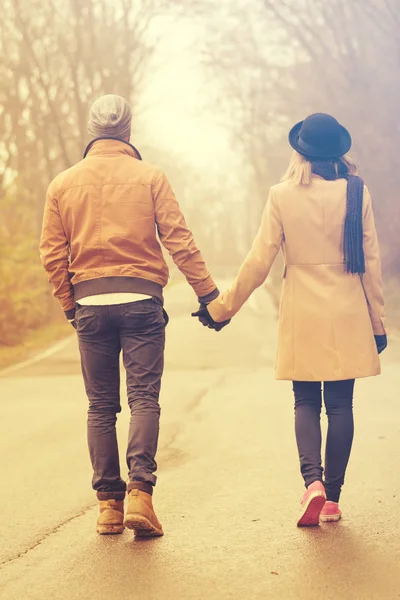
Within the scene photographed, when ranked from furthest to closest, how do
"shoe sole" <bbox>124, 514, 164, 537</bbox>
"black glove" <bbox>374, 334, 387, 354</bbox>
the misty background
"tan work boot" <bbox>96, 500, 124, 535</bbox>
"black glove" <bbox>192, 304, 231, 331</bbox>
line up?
1. the misty background
2. "black glove" <bbox>192, 304, 231, 331</bbox>
3. "black glove" <bbox>374, 334, 387, 354</bbox>
4. "tan work boot" <bbox>96, 500, 124, 535</bbox>
5. "shoe sole" <bbox>124, 514, 164, 537</bbox>

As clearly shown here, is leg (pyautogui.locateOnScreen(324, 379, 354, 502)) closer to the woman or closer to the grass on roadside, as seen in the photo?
the woman

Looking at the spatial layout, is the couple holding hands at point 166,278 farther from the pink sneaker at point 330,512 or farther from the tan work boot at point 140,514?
the tan work boot at point 140,514

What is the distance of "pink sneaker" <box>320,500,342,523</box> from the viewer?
5.12 meters

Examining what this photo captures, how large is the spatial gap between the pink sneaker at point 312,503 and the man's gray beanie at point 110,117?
75.0 inches

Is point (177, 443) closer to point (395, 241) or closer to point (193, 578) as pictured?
point (193, 578)

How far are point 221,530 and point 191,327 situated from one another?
59.9 feet

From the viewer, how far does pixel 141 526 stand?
470 cm

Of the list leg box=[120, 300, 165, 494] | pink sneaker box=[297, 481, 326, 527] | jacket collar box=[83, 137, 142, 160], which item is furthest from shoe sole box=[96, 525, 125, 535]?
jacket collar box=[83, 137, 142, 160]

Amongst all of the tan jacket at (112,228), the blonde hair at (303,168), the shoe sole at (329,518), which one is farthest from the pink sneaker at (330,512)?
the blonde hair at (303,168)

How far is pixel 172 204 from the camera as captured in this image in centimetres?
502

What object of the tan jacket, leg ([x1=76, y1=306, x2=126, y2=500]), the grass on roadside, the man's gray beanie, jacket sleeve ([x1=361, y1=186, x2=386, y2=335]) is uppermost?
the man's gray beanie

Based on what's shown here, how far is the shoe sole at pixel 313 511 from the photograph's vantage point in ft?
15.9

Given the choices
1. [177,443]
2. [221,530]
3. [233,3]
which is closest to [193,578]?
[221,530]

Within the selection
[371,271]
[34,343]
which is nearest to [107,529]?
[371,271]
